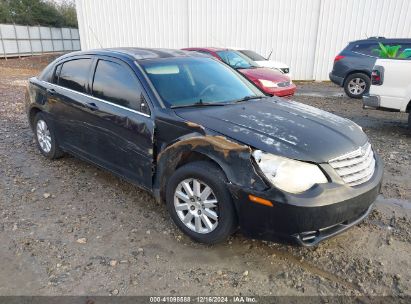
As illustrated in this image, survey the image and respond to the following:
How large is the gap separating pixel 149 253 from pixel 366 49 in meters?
9.98

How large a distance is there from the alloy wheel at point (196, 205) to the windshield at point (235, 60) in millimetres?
7326

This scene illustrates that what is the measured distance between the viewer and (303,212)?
2.51 m

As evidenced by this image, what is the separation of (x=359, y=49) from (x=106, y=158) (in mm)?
9454

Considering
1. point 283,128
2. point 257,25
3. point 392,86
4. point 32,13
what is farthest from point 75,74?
point 32,13

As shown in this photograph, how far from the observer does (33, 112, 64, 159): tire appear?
4854 millimetres

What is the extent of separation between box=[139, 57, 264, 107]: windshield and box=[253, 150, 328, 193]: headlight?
1.12m

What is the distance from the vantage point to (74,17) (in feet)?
103

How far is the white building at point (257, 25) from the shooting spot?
46.9ft

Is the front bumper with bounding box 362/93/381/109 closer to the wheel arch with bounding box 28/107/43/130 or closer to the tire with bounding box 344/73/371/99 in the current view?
the tire with bounding box 344/73/371/99

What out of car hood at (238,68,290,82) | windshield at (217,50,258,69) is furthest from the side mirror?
windshield at (217,50,258,69)

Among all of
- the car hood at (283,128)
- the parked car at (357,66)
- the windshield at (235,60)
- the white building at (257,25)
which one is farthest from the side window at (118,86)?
the white building at (257,25)

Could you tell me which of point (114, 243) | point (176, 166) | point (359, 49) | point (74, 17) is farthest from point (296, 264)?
point (74, 17)

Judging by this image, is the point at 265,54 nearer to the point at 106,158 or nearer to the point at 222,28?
the point at 222,28

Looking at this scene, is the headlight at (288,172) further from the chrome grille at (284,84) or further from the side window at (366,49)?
the side window at (366,49)
